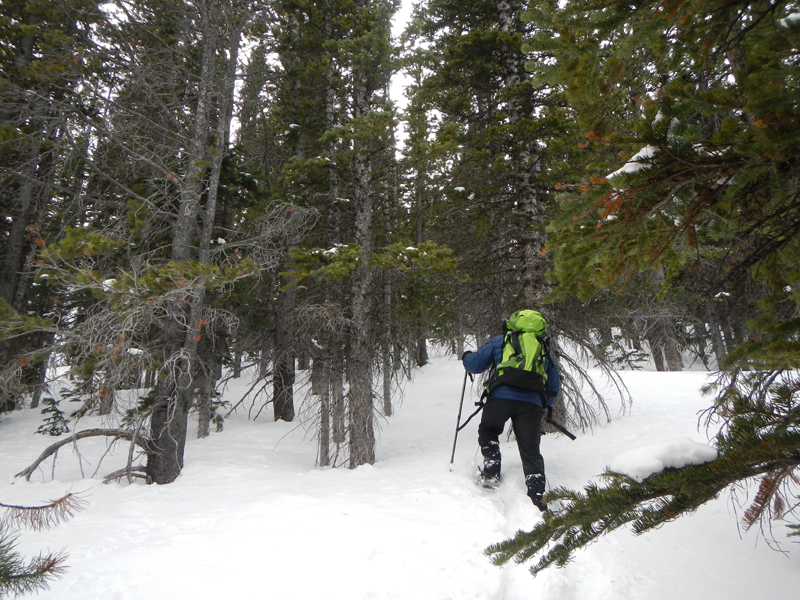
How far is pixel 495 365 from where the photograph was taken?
5594 mm

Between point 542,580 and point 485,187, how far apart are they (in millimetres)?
6910

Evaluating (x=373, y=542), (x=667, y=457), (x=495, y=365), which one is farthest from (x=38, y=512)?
(x=495, y=365)

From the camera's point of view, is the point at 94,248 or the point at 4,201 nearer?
the point at 94,248

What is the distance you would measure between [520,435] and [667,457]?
10.9 feet

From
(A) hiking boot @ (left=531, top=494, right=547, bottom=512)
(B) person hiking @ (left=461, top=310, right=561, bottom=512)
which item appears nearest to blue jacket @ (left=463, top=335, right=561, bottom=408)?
(B) person hiking @ (left=461, top=310, right=561, bottom=512)

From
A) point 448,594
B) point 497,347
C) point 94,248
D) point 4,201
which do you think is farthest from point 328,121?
point 448,594

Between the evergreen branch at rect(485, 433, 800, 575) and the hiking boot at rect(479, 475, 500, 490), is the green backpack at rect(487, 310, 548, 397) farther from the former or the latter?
the evergreen branch at rect(485, 433, 800, 575)

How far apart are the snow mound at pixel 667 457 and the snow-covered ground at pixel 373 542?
0.02 m

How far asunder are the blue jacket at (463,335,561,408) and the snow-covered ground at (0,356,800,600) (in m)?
1.18

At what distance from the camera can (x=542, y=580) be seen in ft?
11.8

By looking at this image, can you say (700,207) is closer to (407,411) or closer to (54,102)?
(54,102)

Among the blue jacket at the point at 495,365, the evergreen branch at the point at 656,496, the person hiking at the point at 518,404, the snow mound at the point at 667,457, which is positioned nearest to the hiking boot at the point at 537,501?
the person hiking at the point at 518,404

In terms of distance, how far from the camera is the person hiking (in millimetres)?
5047

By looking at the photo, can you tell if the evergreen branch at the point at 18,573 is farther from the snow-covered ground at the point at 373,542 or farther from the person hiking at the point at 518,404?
the person hiking at the point at 518,404
